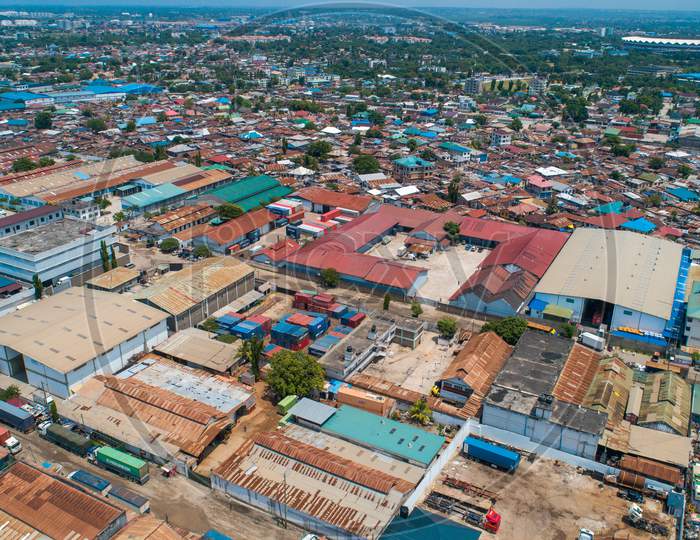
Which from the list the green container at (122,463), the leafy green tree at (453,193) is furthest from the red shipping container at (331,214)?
the green container at (122,463)

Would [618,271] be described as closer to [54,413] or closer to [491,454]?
[491,454]

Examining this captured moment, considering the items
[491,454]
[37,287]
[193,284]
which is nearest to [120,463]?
[193,284]

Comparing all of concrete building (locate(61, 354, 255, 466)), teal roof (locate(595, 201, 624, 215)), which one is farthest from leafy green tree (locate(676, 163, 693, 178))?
concrete building (locate(61, 354, 255, 466))

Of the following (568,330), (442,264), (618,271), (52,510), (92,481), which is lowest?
(442,264)

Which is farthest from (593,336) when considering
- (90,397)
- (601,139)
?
(601,139)

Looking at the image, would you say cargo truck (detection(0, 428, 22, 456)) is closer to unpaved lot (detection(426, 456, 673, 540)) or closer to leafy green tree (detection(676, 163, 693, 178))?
unpaved lot (detection(426, 456, 673, 540))
